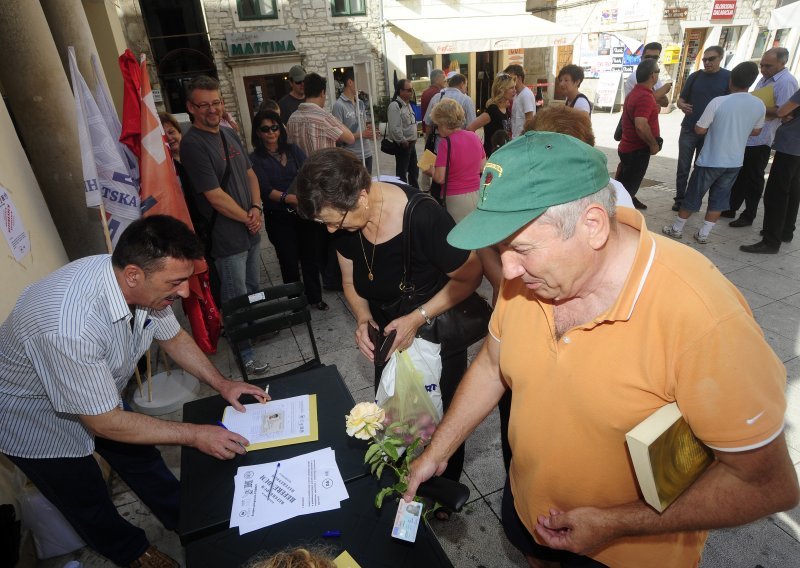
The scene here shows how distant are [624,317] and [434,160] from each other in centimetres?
400

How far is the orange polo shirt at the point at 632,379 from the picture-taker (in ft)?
3.19

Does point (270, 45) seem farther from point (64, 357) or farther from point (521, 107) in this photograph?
point (64, 357)

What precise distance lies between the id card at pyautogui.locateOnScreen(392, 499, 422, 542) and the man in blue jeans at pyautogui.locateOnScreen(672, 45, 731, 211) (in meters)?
6.97

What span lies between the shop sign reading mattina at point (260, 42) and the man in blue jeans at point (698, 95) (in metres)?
12.1

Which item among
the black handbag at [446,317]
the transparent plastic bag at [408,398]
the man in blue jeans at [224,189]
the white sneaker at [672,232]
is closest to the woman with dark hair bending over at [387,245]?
the black handbag at [446,317]

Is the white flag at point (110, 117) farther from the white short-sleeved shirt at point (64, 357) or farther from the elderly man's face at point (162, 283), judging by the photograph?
the elderly man's face at point (162, 283)

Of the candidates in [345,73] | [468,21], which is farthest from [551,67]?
[345,73]

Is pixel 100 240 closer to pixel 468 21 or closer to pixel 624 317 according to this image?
pixel 624 317

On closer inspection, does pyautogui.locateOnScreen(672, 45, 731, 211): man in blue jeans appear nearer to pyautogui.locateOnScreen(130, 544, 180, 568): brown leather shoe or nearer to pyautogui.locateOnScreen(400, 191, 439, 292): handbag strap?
pyautogui.locateOnScreen(400, 191, 439, 292): handbag strap

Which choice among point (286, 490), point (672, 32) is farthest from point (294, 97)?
point (672, 32)

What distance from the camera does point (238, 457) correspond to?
6.16ft

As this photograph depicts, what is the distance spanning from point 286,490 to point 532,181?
1.44 m

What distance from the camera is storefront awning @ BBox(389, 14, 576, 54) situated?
571 inches

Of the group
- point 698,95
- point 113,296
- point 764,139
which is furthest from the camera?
point 698,95
